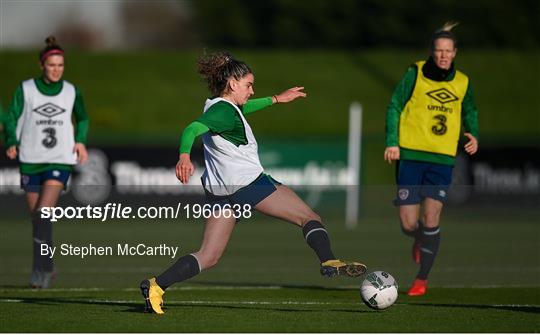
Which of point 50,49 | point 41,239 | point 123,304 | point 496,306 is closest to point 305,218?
point 123,304

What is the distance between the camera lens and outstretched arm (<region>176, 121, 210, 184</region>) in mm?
8250

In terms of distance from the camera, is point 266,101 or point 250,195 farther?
point 266,101

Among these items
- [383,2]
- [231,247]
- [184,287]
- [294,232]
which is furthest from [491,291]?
[383,2]

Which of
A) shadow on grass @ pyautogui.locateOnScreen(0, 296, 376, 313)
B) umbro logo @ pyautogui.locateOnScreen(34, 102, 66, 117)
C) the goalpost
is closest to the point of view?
shadow on grass @ pyautogui.locateOnScreen(0, 296, 376, 313)

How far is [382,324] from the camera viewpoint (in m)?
8.77

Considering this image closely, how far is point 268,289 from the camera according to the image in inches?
465

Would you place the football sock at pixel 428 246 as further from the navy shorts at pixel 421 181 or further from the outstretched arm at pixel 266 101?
the outstretched arm at pixel 266 101

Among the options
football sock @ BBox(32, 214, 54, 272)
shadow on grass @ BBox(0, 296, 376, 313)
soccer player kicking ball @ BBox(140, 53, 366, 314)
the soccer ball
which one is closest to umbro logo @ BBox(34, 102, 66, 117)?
football sock @ BBox(32, 214, 54, 272)

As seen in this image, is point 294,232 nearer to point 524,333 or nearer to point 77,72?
point 524,333

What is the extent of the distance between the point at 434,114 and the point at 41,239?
12.9 ft

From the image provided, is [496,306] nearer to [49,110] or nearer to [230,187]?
[230,187]

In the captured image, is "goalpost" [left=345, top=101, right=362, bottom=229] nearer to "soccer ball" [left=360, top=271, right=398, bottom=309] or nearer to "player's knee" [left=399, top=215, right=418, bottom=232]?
"player's knee" [left=399, top=215, right=418, bottom=232]

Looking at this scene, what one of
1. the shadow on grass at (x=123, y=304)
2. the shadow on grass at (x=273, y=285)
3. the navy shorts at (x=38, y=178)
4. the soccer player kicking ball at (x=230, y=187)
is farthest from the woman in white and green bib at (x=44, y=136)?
the soccer player kicking ball at (x=230, y=187)

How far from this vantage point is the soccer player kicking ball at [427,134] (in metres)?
11.3
